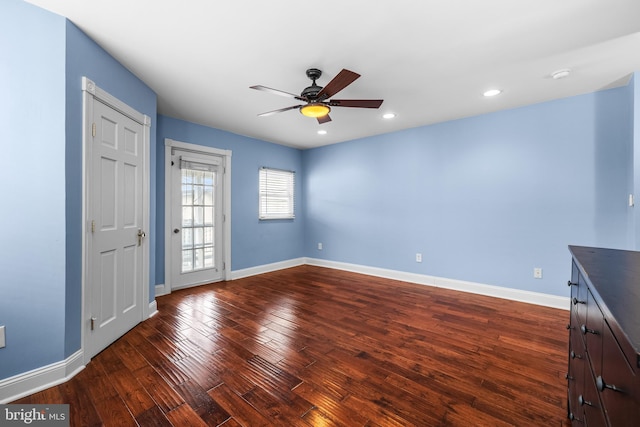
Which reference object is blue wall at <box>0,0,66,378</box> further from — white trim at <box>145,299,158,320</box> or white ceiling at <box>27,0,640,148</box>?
white trim at <box>145,299,158,320</box>

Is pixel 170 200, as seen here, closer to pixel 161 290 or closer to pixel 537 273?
pixel 161 290

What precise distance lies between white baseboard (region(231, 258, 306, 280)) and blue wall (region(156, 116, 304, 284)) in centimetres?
8

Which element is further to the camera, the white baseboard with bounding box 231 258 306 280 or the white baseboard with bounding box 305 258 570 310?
the white baseboard with bounding box 231 258 306 280

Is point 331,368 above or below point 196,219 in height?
below

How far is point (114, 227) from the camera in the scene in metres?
2.45

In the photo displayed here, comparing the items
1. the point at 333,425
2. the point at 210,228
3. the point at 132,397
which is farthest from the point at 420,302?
the point at 210,228

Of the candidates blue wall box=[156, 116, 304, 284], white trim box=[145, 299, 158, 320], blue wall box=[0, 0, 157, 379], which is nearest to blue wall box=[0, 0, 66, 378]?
blue wall box=[0, 0, 157, 379]

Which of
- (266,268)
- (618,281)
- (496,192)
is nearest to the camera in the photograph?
(618,281)

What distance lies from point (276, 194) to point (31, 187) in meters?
3.87

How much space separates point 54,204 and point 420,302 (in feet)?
12.2

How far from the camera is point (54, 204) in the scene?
184cm

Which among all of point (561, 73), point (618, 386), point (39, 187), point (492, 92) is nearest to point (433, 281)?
point (492, 92)

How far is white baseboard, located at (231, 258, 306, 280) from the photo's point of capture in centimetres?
476

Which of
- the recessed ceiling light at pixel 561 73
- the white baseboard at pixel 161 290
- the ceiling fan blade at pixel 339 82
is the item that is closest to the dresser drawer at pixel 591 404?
the ceiling fan blade at pixel 339 82
